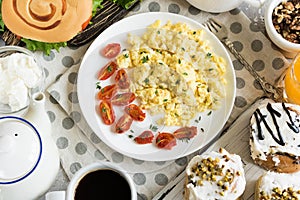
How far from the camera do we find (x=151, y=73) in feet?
5.25

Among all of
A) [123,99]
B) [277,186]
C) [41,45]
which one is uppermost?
[41,45]

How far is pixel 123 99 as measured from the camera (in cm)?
160

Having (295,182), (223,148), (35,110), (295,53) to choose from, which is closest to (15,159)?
(35,110)

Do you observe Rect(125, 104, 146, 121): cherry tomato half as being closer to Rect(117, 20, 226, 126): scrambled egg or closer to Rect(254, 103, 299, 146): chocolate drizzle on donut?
Rect(117, 20, 226, 126): scrambled egg

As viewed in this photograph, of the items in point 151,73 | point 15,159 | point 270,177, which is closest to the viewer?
point 15,159

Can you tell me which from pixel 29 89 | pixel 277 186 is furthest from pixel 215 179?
pixel 29 89

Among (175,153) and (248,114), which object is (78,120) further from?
(248,114)

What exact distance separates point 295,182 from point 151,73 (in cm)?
42

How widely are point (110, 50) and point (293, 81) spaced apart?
445mm

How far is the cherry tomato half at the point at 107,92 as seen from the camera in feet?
5.26

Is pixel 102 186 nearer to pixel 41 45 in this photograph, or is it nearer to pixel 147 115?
pixel 147 115

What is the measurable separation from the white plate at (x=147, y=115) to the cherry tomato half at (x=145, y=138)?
1 centimetres

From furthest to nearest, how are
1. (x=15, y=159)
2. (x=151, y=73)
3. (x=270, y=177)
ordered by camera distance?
1. (x=151, y=73)
2. (x=270, y=177)
3. (x=15, y=159)

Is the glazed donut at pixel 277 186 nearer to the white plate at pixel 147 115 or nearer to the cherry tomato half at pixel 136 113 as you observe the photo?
the white plate at pixel 147 115
